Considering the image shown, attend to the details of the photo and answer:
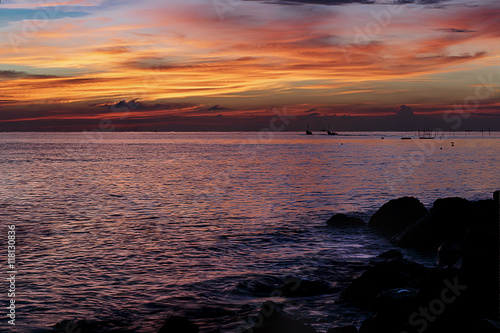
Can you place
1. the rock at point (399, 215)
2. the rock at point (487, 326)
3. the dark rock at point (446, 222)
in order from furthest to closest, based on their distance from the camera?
A: 1. the rock at point (399, 215)
2. the dark rock at point (446, 222)
3. the rock at point (487, 326)

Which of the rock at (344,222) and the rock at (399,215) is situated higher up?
the rock at (399,215)

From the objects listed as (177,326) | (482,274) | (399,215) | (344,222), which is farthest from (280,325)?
(344,222)

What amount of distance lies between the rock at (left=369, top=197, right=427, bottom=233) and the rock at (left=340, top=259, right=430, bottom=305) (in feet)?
39.3

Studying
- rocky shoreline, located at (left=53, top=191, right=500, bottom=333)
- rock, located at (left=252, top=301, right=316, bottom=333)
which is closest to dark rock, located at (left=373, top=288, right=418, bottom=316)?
rocky shoreline, located at (left=53, top=191, right=500, bottom=333)

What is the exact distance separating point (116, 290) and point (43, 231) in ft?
42.4

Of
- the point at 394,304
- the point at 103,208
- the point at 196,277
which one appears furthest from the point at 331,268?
the point at 103,208

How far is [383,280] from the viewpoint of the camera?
1426 centimetres

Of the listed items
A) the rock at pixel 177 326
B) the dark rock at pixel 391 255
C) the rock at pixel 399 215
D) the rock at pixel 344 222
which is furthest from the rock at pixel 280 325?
the rock at pixel 344 222

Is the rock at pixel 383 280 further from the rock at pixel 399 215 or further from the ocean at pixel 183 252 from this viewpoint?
the rock at pixel 399 215

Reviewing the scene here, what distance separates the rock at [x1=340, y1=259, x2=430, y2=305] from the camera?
14125 mm

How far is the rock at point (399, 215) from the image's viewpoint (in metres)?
26.3

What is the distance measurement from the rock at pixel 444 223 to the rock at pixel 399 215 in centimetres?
345

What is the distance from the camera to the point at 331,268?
18641 mm

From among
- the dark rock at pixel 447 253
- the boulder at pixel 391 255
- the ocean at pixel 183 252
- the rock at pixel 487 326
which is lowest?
the ocean at pixel 183 252
